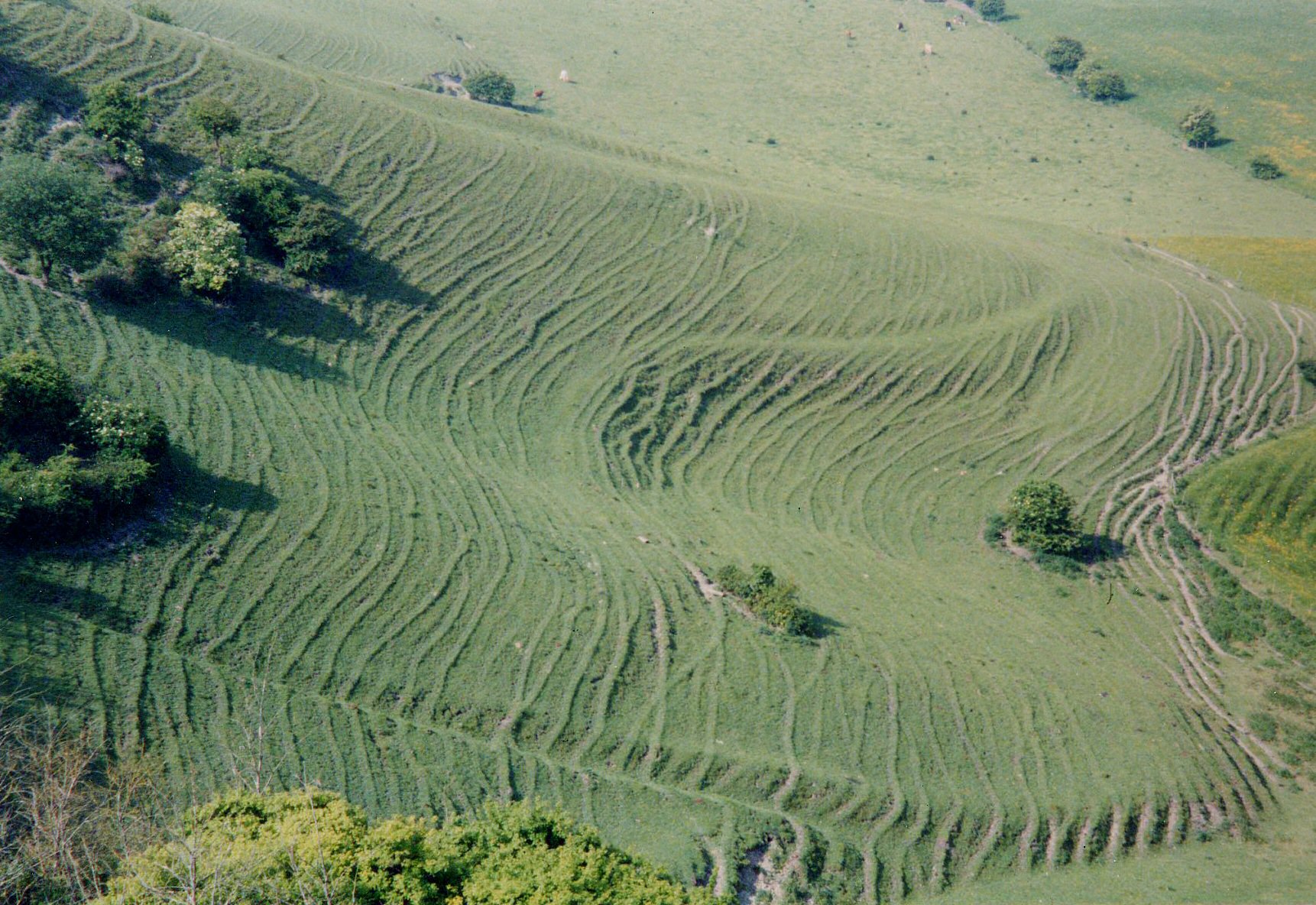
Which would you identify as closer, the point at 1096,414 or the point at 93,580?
the point at 93,580

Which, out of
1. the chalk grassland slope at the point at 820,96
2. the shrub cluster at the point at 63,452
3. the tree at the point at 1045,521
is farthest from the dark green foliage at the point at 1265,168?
the shrub cluster at the point at 63,452

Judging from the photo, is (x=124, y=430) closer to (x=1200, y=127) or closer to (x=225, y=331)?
(x=225, y=331)

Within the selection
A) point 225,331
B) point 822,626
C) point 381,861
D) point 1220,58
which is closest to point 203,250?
point 225,331

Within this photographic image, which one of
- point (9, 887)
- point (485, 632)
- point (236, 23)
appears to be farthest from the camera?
point (236, 23)

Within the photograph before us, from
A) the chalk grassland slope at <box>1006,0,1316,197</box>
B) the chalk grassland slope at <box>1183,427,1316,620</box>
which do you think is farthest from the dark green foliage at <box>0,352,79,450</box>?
the chalk grassland slope at <box>1006,0,1316,197</box>

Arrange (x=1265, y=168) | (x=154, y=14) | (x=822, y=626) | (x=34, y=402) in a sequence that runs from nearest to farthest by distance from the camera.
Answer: (x=34, y=402) → (x=822, y=626) → (x=154, y=14) → (x=1265, y=168)

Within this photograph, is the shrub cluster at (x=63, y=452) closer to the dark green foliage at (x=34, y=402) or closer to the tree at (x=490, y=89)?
the dark green foliage at (x=34, y=402)

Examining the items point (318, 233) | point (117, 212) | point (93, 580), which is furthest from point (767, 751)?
point (117, 212)

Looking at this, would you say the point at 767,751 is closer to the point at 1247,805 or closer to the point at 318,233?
the point at 1247,805
